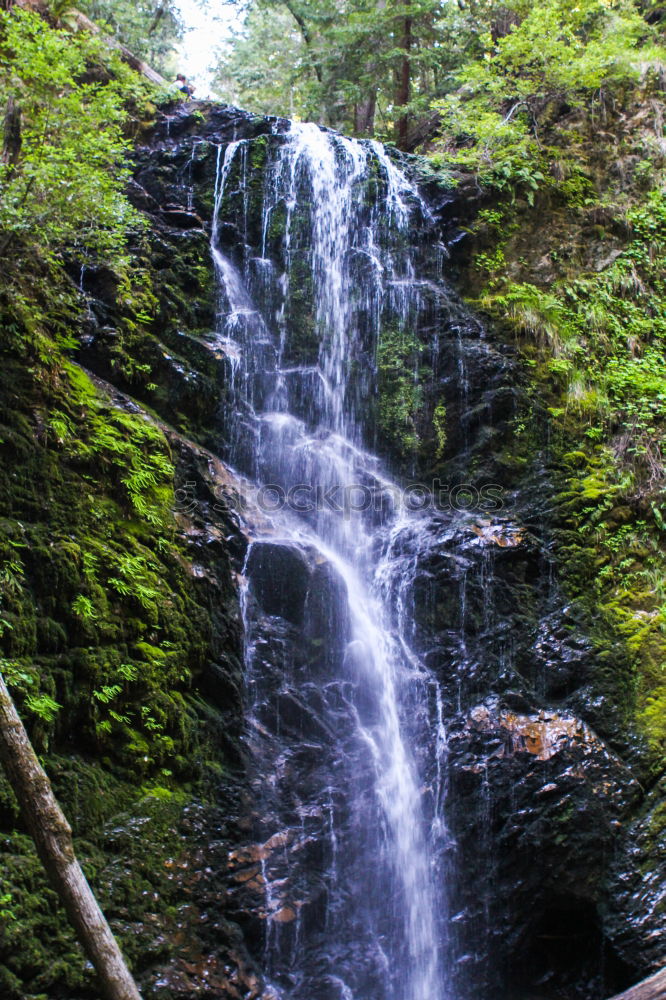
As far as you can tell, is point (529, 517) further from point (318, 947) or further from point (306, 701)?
point (318, 947)

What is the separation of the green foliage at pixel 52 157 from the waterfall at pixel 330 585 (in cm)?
296

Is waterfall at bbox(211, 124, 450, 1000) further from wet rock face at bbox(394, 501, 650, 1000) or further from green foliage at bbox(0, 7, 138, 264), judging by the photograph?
green foliage at bbox(0, 7, 138, 264)

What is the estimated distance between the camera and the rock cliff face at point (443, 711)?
5812mm

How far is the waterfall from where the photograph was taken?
661 centimetres

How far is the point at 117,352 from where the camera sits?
27.9 ft

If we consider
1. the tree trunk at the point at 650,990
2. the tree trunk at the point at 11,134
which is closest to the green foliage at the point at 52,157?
the tree trunk at the point at 11,134

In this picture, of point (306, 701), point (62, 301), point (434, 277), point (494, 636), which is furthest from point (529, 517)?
point (62, 301)

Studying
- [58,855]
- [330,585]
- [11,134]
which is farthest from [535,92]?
[58,855]

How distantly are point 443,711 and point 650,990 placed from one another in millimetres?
3750

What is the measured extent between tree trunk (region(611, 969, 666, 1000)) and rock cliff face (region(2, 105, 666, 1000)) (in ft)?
8.25

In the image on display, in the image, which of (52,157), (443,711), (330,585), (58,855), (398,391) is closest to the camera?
(58,855)

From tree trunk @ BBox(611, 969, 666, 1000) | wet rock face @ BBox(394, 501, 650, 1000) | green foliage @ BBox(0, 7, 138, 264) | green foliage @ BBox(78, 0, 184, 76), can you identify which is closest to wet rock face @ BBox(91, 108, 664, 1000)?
wet rock face @ BBox(394, 501, 650, 1000)

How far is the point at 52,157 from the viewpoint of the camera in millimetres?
6883

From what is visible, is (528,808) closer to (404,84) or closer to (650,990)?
(650,990)
